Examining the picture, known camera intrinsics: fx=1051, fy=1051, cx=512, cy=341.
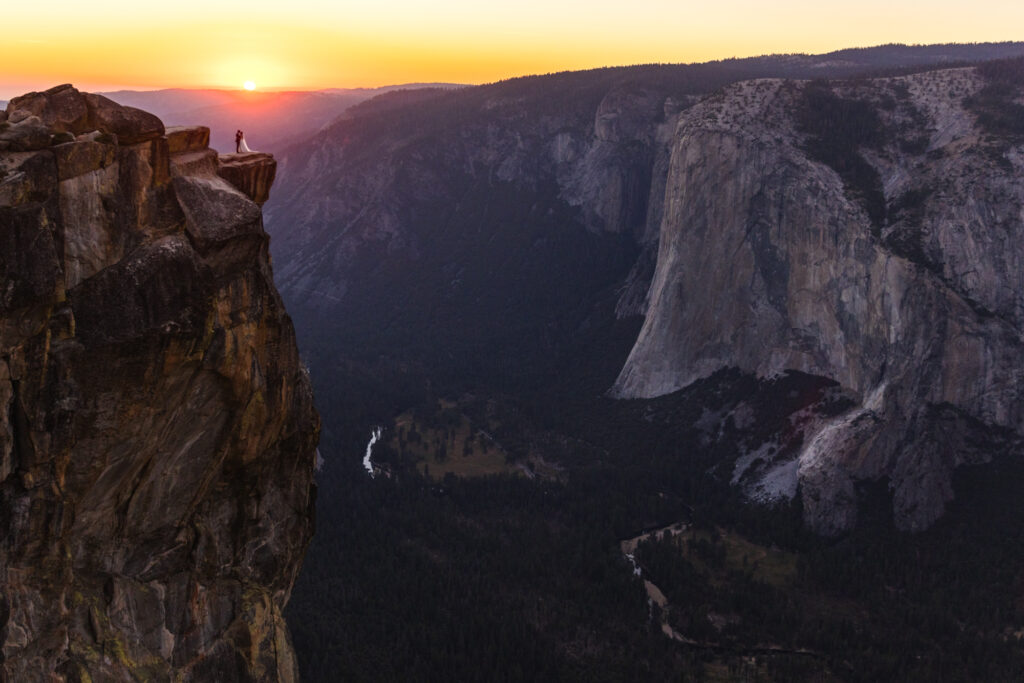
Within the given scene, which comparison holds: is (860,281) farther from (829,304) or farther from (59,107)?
(59,107)

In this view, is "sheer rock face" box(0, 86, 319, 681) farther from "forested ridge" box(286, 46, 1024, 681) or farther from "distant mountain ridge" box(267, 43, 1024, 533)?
"distant mountain ridge" box(267, 43, 1024, 533)

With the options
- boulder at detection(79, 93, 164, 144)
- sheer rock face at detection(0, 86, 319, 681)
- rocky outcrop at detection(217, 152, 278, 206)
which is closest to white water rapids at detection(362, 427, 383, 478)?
sheer rock face at detection(0, 86, 319, 681)

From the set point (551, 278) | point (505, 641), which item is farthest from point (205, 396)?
point (551, 278)

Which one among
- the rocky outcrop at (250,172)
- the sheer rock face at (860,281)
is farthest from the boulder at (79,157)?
the sheer rock face at (860,281)

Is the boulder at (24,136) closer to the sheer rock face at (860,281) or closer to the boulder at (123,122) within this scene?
the boulder at (123,122)

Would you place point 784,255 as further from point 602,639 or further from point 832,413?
point 602,639

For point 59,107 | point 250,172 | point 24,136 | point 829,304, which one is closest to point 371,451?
point 829,304

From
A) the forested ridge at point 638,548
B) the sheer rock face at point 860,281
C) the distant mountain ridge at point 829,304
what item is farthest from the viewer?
the distant mountain ridge at point 829,304
